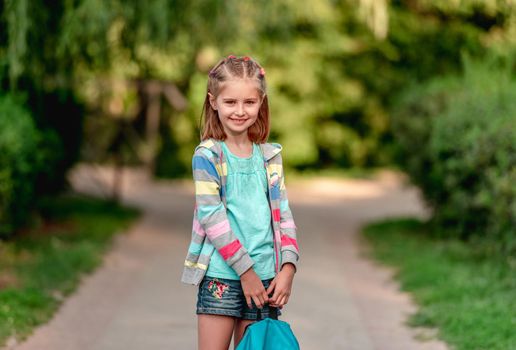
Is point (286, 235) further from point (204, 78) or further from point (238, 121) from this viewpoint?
point (204, 78)

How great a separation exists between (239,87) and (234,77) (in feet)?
0.16

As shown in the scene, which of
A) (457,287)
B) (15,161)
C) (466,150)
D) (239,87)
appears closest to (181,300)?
(15,161)

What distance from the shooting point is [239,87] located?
360 centimetres

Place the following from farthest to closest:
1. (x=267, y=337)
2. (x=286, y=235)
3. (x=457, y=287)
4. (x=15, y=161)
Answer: (x=15, y=161) < (x=457, y=287) < (x=286, y=235) < (x=267, y=337)

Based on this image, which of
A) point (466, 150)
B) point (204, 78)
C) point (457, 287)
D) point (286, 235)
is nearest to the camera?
point (286, 235)

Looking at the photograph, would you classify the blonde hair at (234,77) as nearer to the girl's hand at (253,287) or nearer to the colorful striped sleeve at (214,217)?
the colorful striped sleeve at (214,217)

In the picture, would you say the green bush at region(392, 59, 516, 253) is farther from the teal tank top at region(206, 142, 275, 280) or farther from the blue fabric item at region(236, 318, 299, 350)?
the blue fabric item at region(236, 318, 299, 350)

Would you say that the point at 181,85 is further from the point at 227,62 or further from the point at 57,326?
the point at 227,62

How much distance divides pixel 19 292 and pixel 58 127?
204 inches

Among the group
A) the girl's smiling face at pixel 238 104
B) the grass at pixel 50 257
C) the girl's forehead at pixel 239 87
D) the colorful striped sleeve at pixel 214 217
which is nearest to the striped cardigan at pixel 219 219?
the colorful striped sleeve at pixel 214 217

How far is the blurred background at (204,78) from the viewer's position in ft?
24.5

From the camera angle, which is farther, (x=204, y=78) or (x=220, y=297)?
(x=204, y=78)

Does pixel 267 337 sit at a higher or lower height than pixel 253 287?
lower

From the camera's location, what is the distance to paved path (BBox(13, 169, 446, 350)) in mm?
5684
